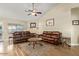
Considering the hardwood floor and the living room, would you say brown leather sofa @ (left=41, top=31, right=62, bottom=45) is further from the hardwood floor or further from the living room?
the hardwood floor

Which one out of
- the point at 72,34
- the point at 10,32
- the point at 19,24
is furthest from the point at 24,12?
the point at 72,34

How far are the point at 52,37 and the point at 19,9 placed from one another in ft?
3.06

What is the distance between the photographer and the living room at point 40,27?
8.21 ft

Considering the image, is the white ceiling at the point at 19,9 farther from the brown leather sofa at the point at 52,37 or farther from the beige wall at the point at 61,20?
the brown leather sofa at the point at 52,37

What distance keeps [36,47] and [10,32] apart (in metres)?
0.63

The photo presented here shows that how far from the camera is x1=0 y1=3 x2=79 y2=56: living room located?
2.50 meters

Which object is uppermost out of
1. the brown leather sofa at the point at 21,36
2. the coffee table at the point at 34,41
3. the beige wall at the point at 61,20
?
the beige wall at the point at 61,20

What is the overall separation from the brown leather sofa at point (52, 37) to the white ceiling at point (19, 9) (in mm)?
411

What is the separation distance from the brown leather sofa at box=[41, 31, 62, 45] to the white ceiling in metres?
0.41

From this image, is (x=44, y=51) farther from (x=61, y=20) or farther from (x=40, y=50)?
(x=61, y=20)

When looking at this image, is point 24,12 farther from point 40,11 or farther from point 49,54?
point 49,54

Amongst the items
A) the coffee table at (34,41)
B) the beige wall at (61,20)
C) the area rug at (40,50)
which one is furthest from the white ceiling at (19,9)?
the area rug at (40,50)

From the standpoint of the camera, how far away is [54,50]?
2527 millimetres

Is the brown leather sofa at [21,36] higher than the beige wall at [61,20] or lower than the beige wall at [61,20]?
lower
